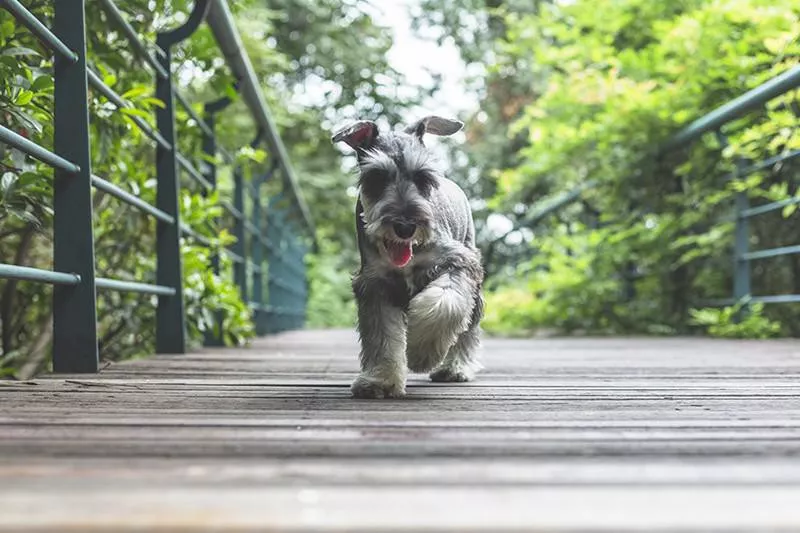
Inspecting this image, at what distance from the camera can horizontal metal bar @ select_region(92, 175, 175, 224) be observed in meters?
3.58

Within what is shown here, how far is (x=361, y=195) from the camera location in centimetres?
317

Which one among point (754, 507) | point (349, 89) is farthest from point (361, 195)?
point (349, 89)

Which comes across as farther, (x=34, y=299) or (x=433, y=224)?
(x=34, y=299)

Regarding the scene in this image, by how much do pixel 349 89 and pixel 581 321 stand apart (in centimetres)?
774

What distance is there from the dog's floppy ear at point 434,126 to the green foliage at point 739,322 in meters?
4.35

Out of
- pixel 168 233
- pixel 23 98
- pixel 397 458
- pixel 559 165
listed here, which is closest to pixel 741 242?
pixel 559 165

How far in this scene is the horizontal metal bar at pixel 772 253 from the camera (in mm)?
6325

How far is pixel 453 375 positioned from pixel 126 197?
1.64m

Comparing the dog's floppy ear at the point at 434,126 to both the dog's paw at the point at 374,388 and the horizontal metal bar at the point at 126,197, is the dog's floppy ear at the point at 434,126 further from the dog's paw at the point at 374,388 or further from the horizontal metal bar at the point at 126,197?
the horizontal metal bar at the point at 126,197

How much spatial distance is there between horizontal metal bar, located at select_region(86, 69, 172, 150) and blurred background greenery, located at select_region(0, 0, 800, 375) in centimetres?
7

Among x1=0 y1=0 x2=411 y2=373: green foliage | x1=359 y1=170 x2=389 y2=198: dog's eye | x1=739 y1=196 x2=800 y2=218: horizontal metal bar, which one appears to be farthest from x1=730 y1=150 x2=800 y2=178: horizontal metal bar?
x1=359 y1=170 x2=389 y2=198: dog's eye

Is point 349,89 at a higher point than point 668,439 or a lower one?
higher

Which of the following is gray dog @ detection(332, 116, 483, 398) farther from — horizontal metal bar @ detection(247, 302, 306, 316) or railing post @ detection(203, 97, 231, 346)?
horizontal metal bar @ detection(247, 302, 306, 316)

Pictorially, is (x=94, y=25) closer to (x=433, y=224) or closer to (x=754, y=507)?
(x=433, y=224)
